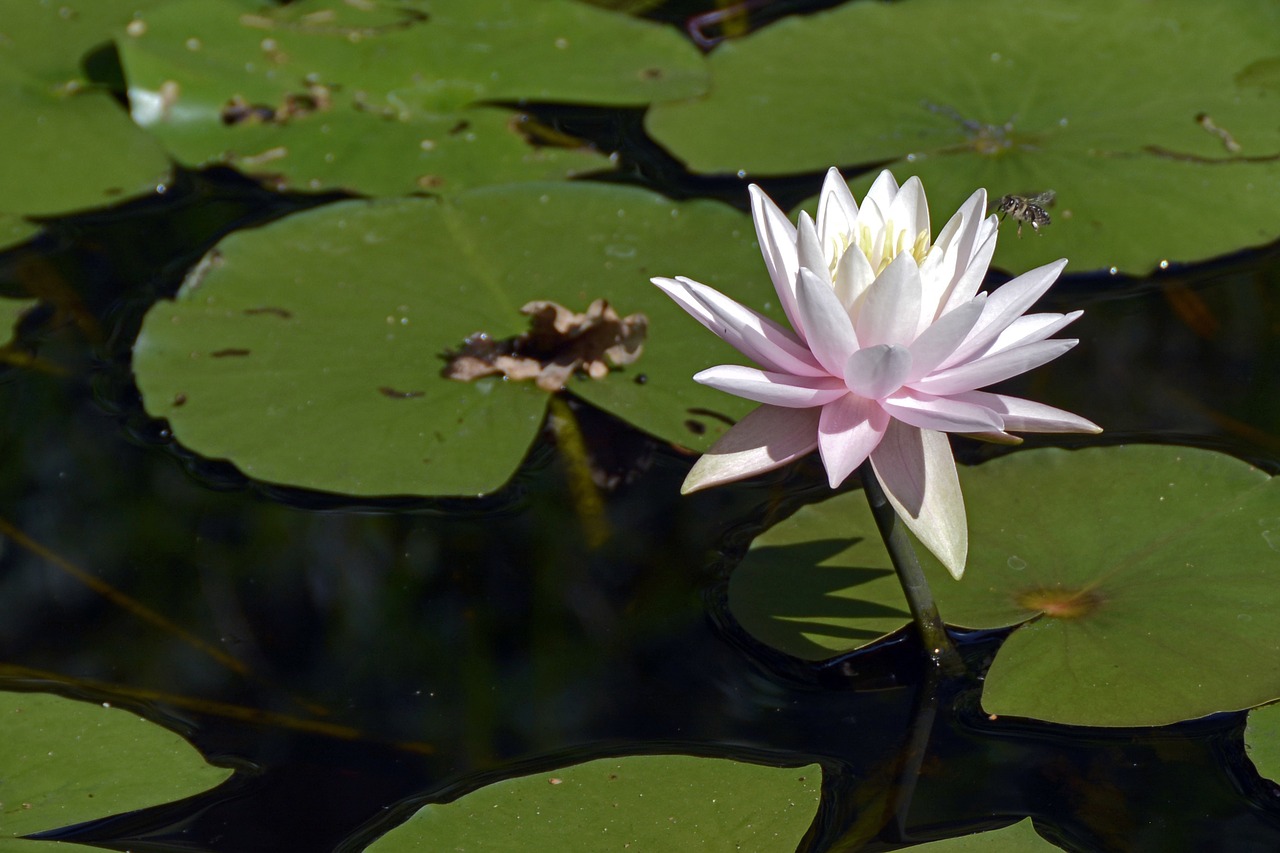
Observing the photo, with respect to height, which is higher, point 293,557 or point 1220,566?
point 1220,566

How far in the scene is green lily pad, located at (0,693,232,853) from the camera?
1980 millimetres

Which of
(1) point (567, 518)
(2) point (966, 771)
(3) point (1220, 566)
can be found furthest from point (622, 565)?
(3) point (1220, 566)

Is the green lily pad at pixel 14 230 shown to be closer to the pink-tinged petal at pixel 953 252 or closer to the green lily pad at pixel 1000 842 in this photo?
the pink-tinged petal at pixel 953 252

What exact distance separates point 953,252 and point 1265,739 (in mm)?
1029

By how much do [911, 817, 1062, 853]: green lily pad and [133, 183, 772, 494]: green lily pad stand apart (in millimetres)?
1149

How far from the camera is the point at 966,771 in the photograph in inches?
80.9

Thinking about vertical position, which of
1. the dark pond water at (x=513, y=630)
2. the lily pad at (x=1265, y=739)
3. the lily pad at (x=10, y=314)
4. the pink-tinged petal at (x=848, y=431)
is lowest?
the dark pond water at (x=513, y=630)

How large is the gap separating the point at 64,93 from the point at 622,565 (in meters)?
3.00

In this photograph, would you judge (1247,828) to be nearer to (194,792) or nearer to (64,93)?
(194,792)

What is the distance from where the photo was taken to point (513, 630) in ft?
8.22

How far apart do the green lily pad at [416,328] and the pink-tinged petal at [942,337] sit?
1007 mm

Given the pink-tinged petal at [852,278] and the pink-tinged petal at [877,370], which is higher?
the pink-tinged petal at [852,278]

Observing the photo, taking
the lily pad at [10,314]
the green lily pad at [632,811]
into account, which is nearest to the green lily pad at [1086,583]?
the green lily pad at [632,811]

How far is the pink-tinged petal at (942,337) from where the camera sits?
64.9 inches
